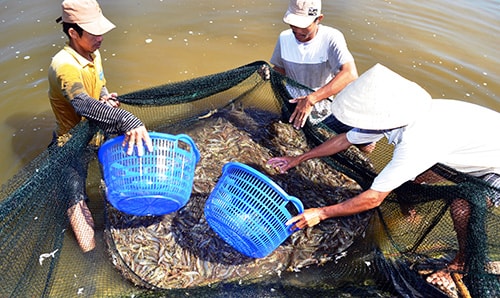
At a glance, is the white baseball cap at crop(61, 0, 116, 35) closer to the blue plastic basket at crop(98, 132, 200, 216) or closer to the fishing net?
the fishing net

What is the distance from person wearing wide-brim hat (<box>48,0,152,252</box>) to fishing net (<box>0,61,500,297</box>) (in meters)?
0.12

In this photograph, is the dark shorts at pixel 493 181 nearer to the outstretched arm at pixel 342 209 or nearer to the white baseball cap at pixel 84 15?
the outstretched arm at pixel 342 209

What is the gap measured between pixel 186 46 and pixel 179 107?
303 cm

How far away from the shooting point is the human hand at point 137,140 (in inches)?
126

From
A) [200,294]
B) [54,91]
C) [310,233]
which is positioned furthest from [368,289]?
[54,91]

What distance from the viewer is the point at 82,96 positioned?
3469 millimetres

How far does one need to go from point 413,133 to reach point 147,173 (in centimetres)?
228

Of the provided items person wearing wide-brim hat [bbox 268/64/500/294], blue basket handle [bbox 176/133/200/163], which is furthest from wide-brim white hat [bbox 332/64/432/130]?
blue basket handle [bbox 176/133/200/163]

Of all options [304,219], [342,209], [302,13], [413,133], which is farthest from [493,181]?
[302,13]

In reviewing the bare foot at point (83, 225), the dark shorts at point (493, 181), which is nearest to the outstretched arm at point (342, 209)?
the dark shorts at point (493, 181)

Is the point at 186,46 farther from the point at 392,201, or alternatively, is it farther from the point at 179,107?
the point at 392,201

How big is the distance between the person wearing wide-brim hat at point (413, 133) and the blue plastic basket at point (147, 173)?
1.10m

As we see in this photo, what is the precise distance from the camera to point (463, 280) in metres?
3.39

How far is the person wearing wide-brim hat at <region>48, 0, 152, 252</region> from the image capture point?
131 inches
